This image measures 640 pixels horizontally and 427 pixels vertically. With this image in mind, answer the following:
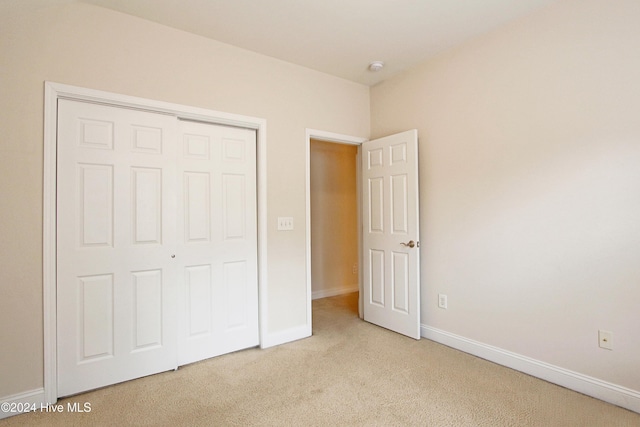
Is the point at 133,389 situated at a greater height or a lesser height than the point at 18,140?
lesser

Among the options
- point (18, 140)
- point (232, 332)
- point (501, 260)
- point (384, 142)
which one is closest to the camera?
point (18, 140)

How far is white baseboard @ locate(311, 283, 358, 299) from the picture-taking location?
4.55m

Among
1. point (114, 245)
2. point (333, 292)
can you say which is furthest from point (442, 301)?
point (114, 245)

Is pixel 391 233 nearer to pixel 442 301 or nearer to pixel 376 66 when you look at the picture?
pixel 442 301

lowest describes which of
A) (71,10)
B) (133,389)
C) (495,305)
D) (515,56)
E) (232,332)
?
(133,389)

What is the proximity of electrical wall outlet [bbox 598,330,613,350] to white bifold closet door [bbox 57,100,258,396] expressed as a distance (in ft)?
8.39

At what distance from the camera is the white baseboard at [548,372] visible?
1865 millimetres

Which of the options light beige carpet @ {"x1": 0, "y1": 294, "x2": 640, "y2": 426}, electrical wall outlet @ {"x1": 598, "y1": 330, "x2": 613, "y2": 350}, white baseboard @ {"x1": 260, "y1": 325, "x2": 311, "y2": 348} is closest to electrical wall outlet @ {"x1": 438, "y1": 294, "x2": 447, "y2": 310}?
light beige carpet @ {"x1": 0, "y1": 294, "x2": 640, "y2": 426}

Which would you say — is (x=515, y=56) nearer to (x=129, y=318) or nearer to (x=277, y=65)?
(x=277, y=65)

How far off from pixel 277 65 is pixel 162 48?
99 centimetres

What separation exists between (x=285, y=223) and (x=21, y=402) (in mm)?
2121

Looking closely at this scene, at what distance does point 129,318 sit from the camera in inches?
88.4

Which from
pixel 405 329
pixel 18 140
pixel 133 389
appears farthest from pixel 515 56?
pixel 133 389

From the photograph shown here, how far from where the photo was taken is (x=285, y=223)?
9.64 ft
